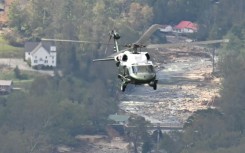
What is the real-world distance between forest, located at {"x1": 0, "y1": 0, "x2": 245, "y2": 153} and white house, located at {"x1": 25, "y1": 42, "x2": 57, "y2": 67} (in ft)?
1.56

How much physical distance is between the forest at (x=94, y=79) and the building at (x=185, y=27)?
734 millimetres

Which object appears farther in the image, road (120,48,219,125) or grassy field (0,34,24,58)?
grassy field (0,34,24,58)

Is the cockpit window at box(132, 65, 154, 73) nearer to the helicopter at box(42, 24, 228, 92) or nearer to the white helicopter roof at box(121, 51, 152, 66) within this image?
the helicopter at box(42, 24, 228, 92)

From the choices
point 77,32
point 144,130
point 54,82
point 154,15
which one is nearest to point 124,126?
point 144,130

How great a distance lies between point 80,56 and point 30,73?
4.63m

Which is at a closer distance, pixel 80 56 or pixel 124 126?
pixel 124 126

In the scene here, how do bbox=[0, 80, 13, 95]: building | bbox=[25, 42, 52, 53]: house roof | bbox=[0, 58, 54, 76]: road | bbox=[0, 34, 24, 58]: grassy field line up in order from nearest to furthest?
1. bbox=[0, 80, 13, 95]: building
2. bbox=[0, 58, 54, 76]: road
3. bbox=[25, 42, 52, 53]: house roof
4. bbox=[0, 34, 24, 58]: grassy field

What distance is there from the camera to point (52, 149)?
8031 cm

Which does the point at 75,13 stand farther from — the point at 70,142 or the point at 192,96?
the point at 70,142

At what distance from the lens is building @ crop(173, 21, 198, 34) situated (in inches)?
4589

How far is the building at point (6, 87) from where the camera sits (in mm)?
90725

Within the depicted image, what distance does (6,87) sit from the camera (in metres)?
91.1

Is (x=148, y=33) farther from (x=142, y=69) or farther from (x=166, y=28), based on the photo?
(x=166, y=28)

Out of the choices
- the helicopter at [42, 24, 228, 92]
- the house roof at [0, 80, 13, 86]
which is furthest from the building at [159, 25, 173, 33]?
the helicopter at [42, 24, 228, 92]
